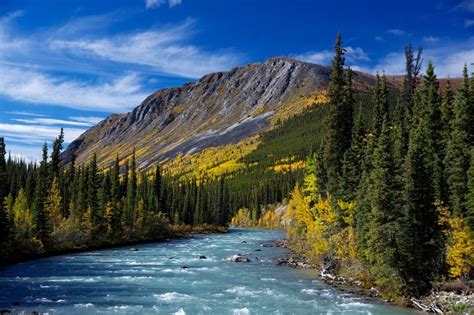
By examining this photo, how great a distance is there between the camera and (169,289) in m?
41.2

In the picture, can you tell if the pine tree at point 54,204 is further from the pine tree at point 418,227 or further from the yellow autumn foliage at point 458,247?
the yellow autumn foliage at point 458,247

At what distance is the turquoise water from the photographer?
33031mm

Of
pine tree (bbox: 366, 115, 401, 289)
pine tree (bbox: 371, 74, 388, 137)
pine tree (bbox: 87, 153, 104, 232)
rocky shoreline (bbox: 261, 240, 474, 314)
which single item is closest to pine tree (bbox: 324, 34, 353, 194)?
pine tree (bbox: 371, 74, 388, 137)

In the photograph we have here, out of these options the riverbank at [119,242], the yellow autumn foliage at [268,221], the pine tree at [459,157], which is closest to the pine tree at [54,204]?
the riverbank at [119,242]

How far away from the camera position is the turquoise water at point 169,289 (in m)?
33.0

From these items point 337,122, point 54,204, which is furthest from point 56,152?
point 337,122

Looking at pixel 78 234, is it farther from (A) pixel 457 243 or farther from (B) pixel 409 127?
(A) pixel 457 243

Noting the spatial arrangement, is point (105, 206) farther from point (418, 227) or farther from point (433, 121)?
point (418, 227)

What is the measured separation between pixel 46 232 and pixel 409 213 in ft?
167

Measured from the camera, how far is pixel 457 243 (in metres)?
35.5

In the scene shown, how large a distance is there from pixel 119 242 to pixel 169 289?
51450 millimetres

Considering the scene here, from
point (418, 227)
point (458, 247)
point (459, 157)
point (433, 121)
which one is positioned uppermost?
point (433, 121)

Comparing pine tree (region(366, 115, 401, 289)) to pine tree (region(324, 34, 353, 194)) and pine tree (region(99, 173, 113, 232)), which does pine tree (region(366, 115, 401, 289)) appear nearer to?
pine tree (region(324, 34, 353, 194))

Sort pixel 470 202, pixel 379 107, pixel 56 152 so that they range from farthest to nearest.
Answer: pixel 56 152, pixel 379 107, pixel 470 202
